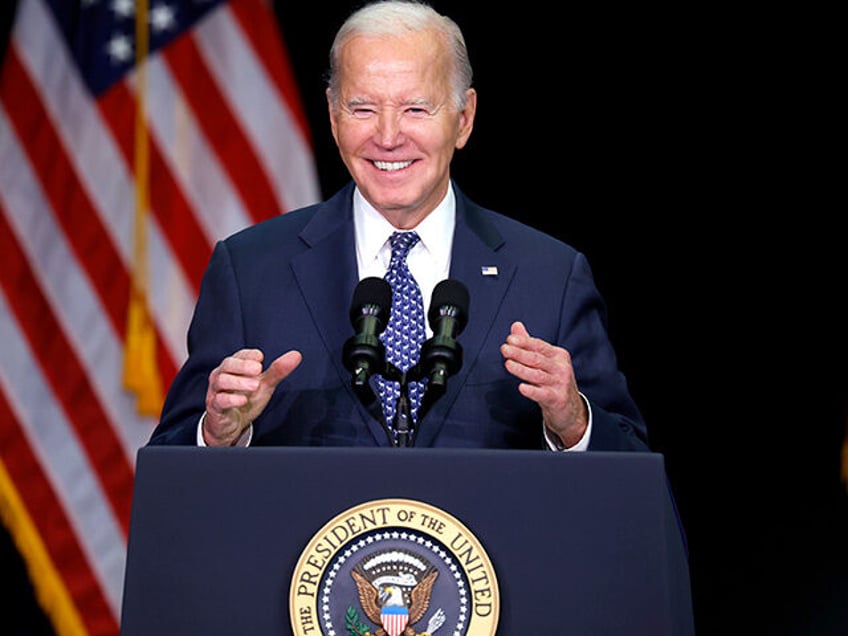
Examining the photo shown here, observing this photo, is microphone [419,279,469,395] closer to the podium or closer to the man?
the podium

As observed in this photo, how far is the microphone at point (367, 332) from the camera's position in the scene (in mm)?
1666

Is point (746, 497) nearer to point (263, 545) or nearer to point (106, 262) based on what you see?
point (106, 262)

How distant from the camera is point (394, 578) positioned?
148 centimetres

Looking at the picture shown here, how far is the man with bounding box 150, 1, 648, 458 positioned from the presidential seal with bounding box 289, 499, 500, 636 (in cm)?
45

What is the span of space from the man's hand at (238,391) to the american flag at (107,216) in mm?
1887

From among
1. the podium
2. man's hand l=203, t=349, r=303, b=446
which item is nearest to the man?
man's hand l=203, t=349, r=303, b=446

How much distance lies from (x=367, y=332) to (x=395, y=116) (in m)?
0.54

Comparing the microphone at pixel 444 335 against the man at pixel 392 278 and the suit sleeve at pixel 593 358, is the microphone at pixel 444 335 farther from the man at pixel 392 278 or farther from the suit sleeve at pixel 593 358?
the suit sleeve at pixel 593 358

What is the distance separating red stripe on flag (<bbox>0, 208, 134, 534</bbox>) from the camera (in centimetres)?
368

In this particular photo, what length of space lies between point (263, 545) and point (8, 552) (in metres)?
2.49

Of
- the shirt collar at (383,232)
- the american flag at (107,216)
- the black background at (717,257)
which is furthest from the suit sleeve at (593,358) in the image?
the american flag at (107,216)

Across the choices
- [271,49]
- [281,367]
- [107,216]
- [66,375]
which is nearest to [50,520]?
[66,375]

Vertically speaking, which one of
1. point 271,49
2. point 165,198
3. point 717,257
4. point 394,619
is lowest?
point 394,619

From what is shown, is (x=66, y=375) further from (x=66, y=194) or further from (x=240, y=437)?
(x=240, y=437)
